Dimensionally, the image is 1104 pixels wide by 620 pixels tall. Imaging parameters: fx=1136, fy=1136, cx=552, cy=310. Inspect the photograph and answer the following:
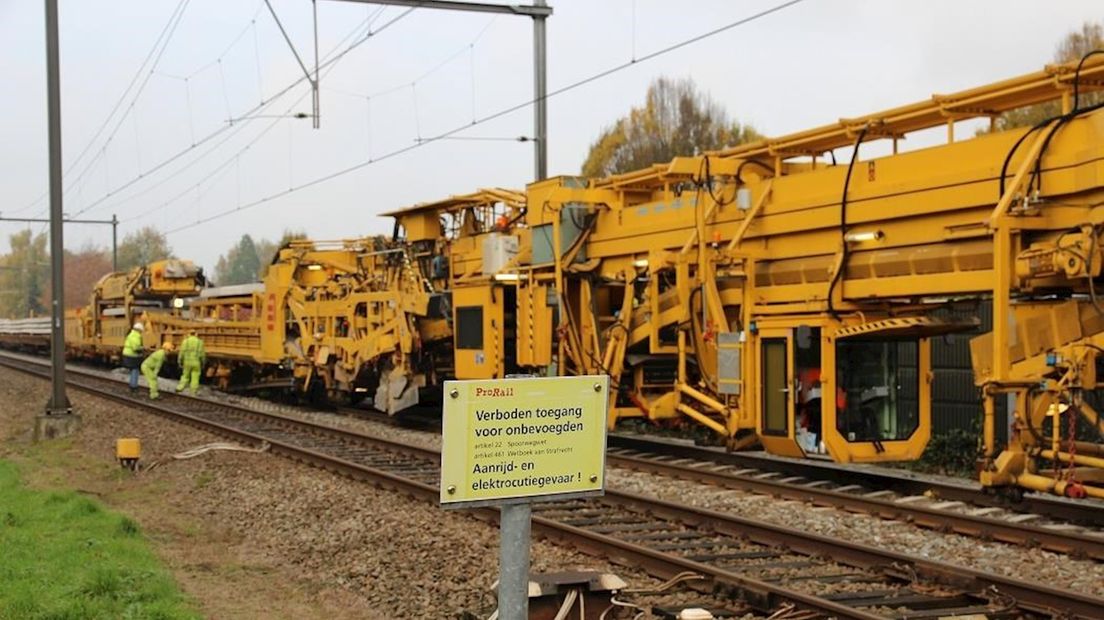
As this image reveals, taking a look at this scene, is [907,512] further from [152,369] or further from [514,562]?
[152,369]

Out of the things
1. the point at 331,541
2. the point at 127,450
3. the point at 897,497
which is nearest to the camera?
the point at 331,541

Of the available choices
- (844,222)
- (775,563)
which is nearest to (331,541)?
(775,563)

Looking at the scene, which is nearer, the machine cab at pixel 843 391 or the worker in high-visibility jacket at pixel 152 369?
the machine cab at pixel 843 391

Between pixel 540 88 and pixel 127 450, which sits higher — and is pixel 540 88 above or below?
above

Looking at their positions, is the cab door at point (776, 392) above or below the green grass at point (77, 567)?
above

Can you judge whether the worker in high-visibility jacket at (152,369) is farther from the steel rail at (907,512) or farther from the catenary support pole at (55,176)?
the steel rail at (907,512)

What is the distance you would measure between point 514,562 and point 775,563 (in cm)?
418

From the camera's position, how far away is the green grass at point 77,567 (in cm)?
685

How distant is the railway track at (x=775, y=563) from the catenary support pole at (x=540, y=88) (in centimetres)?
922

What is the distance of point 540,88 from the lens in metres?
20.7

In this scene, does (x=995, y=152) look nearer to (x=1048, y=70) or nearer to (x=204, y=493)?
(x=1048, y=70)

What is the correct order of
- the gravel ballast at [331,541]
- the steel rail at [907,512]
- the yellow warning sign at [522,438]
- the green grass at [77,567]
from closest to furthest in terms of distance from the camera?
1. the yellow warning sign at [522,438]
2. the green grass at [77,567]
3. the gravel ballast at [331,541]
4. the steel rail at [907,512]

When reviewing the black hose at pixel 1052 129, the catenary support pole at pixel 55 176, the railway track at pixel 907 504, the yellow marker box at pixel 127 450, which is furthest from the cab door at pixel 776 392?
the catenary support pole at pixel 55 176

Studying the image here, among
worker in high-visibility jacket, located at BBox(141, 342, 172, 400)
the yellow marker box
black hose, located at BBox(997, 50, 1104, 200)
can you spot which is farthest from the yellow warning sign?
worker in high-visibility jacket, located at BBox(141, 342, 172, 400)
